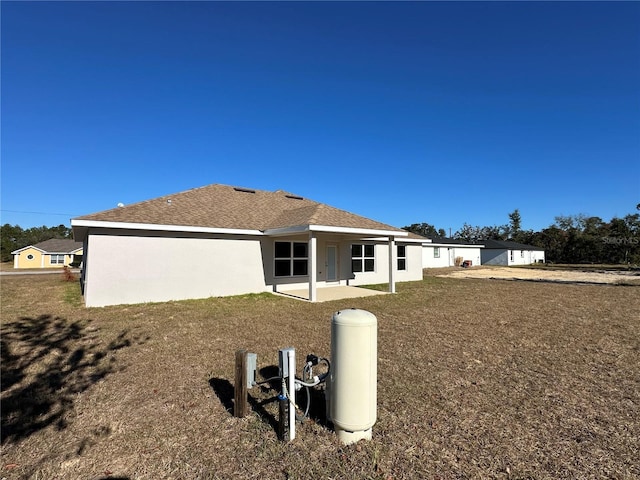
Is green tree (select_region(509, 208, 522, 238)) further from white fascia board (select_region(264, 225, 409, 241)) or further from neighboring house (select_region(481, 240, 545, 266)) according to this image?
white fascia board (select_region(264, 225, 409, 241))

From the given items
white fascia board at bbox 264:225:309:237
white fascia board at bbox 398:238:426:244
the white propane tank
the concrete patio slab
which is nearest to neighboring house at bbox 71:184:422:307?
white fascia board at bbox 264:225:309:237

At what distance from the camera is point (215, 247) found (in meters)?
12.1

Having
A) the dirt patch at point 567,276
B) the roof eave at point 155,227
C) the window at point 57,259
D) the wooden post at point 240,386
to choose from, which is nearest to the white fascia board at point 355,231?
the roof eave at point 155,227

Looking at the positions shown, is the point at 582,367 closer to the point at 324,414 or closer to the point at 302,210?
the point at 324,414

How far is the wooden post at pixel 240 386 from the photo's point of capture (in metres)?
3.29

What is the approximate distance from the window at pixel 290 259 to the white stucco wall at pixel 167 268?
Answer: 0.88 metres

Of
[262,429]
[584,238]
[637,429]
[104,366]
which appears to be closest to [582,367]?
[637,429]

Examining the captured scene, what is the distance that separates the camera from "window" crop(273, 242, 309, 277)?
13.7m

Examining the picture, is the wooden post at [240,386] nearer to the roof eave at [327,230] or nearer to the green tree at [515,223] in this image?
the roof eave at [327,230]

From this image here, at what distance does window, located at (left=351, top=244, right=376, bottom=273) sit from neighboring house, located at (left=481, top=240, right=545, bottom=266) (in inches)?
Answer: 1235

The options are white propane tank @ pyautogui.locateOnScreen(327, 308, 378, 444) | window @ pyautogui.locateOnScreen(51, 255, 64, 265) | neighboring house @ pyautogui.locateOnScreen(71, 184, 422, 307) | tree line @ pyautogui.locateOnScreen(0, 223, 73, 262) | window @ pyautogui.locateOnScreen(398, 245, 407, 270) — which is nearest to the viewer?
white propane tank @ pyautogui.locateOnScreen(327, 308, 378, 444)

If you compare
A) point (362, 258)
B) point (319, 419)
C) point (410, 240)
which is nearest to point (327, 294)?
point (362, 258)

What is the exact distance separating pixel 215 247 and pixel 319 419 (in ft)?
31.6

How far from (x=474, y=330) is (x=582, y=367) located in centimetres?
228
